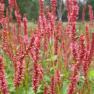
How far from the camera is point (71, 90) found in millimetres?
2072

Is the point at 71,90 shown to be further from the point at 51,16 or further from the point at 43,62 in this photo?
the point at 43,62

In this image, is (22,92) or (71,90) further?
(22,92)

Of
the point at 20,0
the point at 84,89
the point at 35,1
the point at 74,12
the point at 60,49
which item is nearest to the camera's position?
the point at 74,12

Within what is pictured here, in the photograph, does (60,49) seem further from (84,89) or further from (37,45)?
(37,45)

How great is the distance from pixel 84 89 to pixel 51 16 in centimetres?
82

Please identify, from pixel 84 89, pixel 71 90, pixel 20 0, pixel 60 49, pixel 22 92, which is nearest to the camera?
pixel 71 90

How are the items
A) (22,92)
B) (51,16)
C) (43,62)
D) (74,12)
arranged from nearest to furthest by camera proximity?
(74,12), (22,92), (51,16), (43,62)

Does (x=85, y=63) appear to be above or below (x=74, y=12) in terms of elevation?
below

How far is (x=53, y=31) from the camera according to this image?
3445 millimetres

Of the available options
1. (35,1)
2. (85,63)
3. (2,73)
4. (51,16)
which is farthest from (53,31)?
(35,1)

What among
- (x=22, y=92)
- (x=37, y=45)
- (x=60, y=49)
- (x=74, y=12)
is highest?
(x=74, y=12)

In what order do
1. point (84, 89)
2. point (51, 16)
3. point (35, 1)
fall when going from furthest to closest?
1. point (35, 1)
2. point (51, 16)
3. point (84, 89)

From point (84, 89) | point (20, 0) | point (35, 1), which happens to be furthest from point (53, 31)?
point (35, 1)

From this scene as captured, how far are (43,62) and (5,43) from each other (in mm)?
1233
